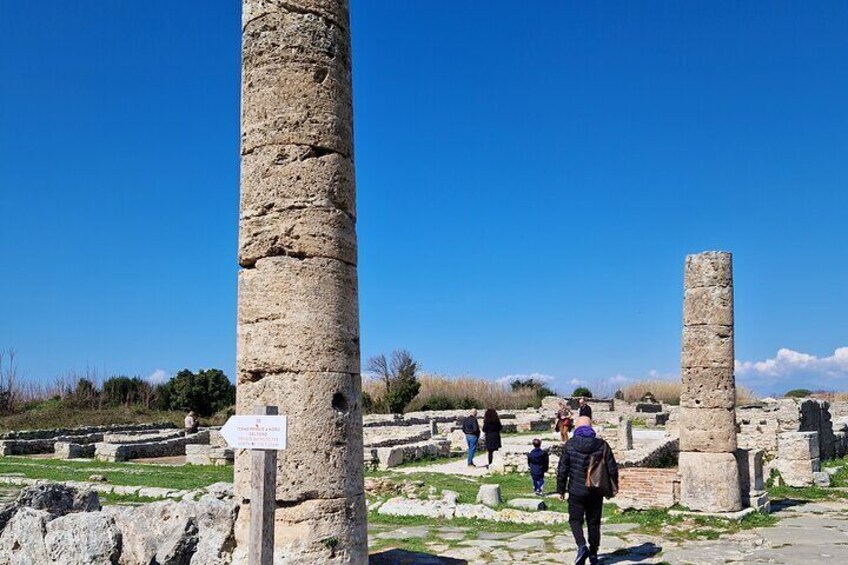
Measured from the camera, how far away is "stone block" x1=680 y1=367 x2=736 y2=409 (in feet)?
42.3

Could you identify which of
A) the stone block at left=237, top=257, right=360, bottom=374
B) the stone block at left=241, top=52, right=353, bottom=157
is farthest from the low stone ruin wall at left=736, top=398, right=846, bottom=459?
the stone block at left=241, top=52, right=353, bottom=157

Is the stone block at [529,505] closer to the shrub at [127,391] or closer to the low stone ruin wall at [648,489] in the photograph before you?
the low stone ruin wall at [648,489]

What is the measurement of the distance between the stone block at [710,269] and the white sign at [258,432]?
9794 mm

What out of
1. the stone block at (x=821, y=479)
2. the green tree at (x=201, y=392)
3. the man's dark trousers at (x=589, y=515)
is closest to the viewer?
the man's dark trousers at (x=589, y=515)

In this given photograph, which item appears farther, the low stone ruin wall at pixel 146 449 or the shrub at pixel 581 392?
the shrub at pixel 581 392

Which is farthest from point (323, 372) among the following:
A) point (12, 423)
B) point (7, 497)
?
point (12, 423)

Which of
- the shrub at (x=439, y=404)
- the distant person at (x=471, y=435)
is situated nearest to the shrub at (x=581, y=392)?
the shrub at (x=439, y=404)

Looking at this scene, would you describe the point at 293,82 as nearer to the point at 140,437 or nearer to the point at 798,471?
the point at 798,471

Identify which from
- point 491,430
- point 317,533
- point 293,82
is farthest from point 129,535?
point 491,430

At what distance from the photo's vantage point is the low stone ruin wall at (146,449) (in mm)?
24219

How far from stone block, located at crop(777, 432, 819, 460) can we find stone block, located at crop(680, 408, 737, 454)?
207 inches

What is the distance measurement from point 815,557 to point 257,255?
718 cm

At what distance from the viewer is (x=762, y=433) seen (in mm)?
24156

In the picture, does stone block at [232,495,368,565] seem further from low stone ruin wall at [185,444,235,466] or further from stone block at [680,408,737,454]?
low stone ruin wall at [185,444,235,466]
